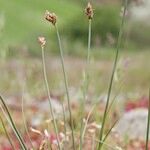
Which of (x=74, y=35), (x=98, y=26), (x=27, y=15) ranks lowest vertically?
(x=27, y=15)

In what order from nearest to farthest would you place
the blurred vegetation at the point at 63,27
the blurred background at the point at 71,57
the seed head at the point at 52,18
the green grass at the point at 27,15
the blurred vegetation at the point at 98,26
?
the seed head at the point at 52,18
the blurred background at the point at 71,57
the blurred vegetation at the point at 63,27
the blurred vegetation at the point at 98,26
the green grass at the point at 27,15

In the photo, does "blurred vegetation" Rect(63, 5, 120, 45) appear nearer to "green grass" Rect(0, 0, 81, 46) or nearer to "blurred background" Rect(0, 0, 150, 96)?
"blurred background" Rect(0, 0, 150, 96)

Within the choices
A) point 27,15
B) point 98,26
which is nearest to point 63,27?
point 98,26

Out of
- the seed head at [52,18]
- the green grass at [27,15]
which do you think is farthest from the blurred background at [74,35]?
the seed head at [52,18]

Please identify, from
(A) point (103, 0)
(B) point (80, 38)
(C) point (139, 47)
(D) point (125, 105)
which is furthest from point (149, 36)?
(D) point (125, 105)

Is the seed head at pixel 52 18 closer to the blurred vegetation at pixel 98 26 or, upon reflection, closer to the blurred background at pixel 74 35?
the blurred background at pixel 74 35

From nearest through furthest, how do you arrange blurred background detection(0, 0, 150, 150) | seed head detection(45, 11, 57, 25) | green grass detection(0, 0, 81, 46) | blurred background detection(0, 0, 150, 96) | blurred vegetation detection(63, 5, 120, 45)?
1. seed head detection(45, 11, 57, 25)
2. blurred background detection(0, 0, 150, 150)
3. blurred background detection(0, 0, 150, 96)
4. blurred vegetation detection(63, 5, 120, 45)
5. green grass detection(0, 0, 81, 46)

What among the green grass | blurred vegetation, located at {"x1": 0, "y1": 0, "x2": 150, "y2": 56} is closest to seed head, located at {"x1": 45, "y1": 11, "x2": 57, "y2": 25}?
blurred vegetation, located at {"x1": 0, "y1": 0, "x2": 150, "y2": 56}

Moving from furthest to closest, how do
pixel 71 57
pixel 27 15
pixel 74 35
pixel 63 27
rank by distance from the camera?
1. pixel 27 15
2. pixel 63 27
3. pixel 74 35
4. pixel 71 57

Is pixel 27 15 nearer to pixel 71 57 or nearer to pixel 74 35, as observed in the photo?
pixel 74 35

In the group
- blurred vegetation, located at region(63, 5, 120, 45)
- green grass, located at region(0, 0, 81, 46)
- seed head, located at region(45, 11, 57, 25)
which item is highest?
seed head, located at region(45, 11, 57, 25)

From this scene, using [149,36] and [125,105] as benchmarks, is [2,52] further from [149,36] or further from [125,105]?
[149,36]
